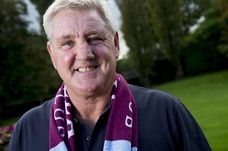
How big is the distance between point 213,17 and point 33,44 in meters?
13.0

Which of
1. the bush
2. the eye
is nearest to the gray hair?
the eye

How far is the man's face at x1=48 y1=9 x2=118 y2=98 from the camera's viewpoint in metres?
1.99

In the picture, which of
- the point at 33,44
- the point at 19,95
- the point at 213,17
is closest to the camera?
the point at 33,44

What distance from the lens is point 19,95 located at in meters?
24.7

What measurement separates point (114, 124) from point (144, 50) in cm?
2875

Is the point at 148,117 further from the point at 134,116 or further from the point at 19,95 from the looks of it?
the point at 19,95

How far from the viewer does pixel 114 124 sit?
2045mm

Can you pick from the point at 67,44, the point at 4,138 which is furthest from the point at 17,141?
the point at 4,138

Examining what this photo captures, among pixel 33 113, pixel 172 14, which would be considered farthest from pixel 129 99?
pixel 172 14

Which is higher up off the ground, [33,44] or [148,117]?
[148,117]

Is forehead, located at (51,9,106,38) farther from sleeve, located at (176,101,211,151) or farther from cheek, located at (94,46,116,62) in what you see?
sleeve, located at (176,101,211,151)

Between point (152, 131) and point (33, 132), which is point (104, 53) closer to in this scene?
point (152, 131)

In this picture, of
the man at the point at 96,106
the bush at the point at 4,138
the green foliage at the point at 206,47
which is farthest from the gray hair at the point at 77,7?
the green foliage at the point at 206,47

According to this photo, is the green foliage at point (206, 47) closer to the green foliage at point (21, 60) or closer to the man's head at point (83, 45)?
the green foliage at point (21, 60)
